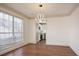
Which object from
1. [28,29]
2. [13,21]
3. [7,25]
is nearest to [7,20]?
[7,25]

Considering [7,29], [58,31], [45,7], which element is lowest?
[58,31]

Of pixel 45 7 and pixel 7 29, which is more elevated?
pixel 45 7

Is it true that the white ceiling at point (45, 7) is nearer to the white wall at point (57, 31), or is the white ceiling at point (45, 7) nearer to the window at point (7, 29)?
the window at point (7, 29)

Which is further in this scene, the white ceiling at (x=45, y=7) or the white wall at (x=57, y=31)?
the white wall at (x=57, y=31)

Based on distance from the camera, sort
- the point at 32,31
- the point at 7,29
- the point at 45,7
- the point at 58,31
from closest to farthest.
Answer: the point at 45,7 < the point at 7,29 < the point at 58,31 < the point at 32,31

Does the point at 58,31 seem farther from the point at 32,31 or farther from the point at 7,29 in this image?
the point at 7,29

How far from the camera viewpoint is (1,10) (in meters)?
3.91

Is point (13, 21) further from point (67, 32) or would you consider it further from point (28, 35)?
point (67, 32)

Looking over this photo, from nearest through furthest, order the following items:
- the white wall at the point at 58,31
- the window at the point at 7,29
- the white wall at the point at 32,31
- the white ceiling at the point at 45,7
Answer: the white ceiling at the point at 45,7 < the window at the point at 7,29 < the white wall at the point at 58,31 < the white wall at the point at 32,31

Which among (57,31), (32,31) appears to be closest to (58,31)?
(57,31)

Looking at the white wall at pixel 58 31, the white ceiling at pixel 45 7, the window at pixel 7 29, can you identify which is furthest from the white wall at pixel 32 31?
the white ceiling at pixel 45 7

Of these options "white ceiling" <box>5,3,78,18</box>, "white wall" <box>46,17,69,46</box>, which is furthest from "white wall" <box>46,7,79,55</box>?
"white ceiling" <box>5,3,78,18</box>

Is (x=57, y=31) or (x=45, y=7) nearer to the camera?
(x=45, y=7)

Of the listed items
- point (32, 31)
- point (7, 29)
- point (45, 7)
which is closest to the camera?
point (45, 7)
